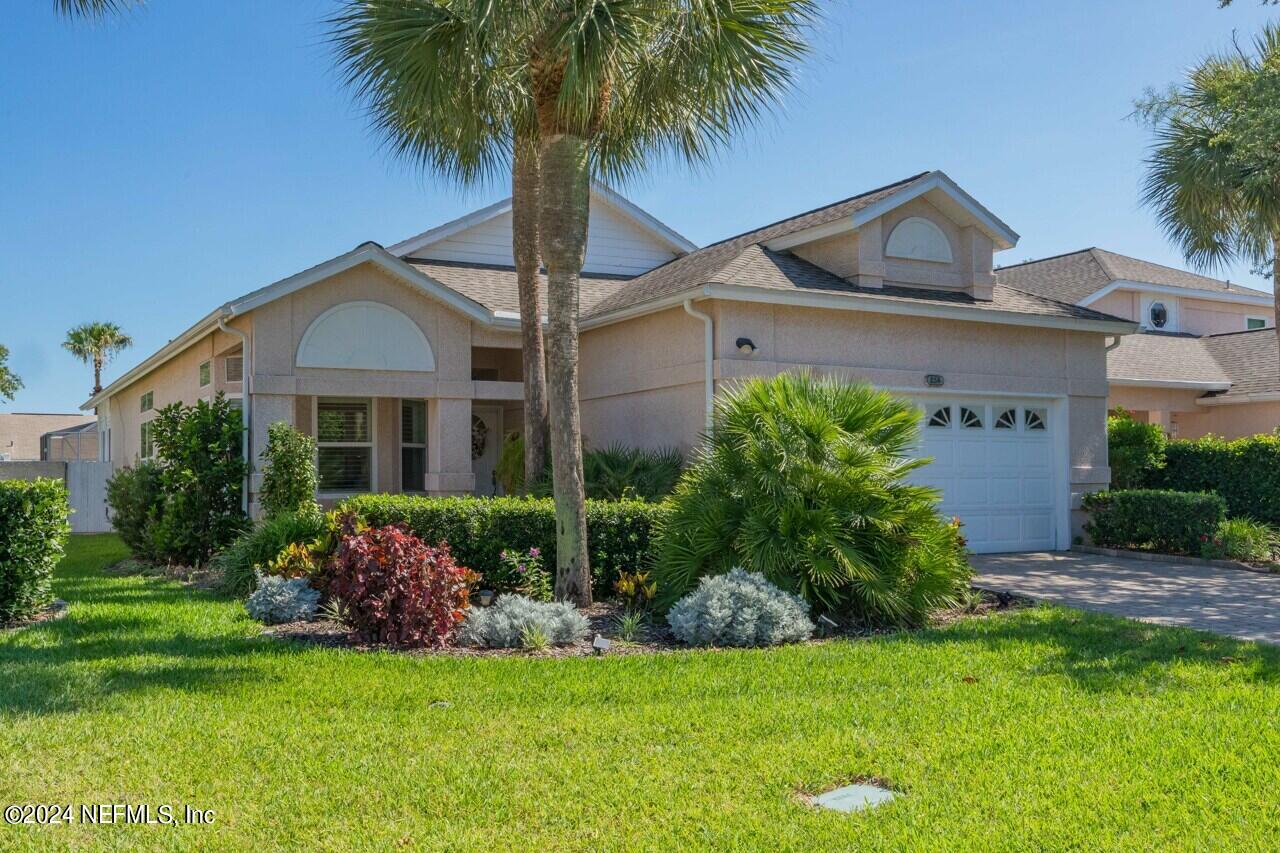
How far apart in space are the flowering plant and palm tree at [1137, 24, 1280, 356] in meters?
10.4

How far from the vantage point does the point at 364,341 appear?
15.0 meters

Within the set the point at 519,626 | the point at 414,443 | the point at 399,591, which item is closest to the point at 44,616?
the point at 399,591

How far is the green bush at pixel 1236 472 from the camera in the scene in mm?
16391

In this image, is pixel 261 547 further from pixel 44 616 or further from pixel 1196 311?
pixel 1196 311

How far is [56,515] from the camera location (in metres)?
9.97

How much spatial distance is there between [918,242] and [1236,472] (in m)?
6.39

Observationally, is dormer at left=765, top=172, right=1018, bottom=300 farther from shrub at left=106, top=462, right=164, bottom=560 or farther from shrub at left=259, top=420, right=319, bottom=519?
shrub at left=106, top=462, right=164, bottom=560

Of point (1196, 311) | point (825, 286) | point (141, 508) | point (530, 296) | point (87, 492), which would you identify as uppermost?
point (1196, 311)

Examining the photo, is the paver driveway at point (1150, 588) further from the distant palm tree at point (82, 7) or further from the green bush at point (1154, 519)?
the distant palm tree at point (82, 7)

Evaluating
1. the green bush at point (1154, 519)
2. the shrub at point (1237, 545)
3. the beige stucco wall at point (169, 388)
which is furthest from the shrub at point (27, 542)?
the shrub at point (1237, 545)

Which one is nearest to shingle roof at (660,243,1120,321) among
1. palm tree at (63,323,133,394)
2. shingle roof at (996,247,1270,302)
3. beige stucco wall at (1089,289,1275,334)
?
→ shingle roof at (996,247,1270,302)

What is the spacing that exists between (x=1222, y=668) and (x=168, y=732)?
7.08 metres

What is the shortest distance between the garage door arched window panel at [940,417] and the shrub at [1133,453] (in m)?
3.82

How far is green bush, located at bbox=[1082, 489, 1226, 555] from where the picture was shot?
587 inches
